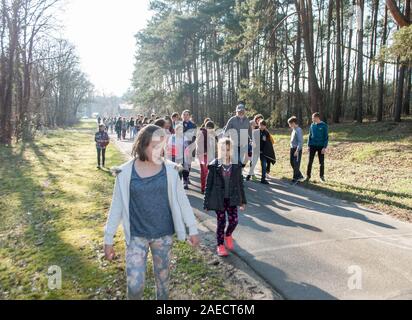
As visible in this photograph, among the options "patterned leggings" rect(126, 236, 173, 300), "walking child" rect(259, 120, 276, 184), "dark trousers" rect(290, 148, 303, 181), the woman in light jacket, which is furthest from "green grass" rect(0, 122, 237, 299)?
"dark trousers" rect(290, 148, 303, 181)

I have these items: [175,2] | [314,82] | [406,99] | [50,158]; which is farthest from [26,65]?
[406,99]

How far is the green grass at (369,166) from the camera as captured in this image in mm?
9281

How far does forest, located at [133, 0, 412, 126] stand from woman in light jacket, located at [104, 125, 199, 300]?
61.4ft

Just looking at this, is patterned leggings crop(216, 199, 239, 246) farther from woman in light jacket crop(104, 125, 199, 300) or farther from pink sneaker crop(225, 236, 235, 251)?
woman in light jacket crop(104, 125, 199, 300)

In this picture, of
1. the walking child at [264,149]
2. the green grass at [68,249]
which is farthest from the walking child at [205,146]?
the green grass at [68,249]

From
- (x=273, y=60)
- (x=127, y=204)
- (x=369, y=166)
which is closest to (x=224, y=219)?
(x=127, y=204)

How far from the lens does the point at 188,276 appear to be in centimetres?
514

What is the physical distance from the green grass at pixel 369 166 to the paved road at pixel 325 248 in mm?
896

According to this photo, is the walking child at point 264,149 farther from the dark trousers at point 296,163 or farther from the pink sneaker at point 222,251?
the pink sneaker at point 222,251

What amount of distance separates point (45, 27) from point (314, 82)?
20.1m

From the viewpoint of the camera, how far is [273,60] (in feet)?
72.5

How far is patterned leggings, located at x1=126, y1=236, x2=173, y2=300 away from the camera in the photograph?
11.8 ft

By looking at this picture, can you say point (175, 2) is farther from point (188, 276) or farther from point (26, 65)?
point (188, 276)
